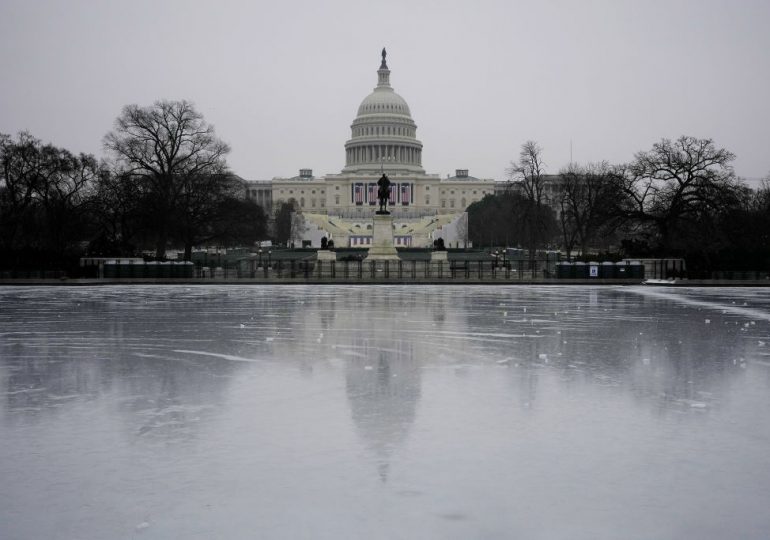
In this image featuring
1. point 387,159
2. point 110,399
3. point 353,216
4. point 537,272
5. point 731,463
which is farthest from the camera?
point 387,159

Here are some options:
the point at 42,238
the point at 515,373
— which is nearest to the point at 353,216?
the point at 42,238

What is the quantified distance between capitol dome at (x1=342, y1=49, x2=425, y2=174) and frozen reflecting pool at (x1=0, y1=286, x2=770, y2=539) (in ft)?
524

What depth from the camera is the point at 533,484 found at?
6699 mm

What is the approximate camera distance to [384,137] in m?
174

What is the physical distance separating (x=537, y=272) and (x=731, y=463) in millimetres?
44633

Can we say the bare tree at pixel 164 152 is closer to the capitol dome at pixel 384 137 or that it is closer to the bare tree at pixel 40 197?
the bare tree at pixel 40 197

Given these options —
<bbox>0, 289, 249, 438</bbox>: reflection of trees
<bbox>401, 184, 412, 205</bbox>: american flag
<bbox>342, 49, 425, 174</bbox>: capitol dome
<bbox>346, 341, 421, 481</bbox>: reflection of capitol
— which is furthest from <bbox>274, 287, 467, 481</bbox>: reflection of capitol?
<bbox>342, 49, 425, 174</bbox>: capitol dome

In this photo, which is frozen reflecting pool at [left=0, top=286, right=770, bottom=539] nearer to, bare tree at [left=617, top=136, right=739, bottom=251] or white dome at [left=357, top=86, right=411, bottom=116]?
bare tree at [left=617, top=136, right=739, bottom=251]

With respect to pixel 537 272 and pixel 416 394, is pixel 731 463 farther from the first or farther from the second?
pixel 537 272

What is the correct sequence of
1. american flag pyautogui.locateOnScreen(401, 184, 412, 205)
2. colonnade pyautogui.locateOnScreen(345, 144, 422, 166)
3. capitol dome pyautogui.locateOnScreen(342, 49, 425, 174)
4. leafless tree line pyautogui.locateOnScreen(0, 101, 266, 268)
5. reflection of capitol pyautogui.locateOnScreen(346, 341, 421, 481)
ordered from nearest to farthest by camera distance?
reflection of capitol pyautogui.locateOnScreen(346, 341, 421, 481)
leafless tree line pyautogui.locateOnScreen(0, 101, 266, 268)
capitol dome pyautogui.locateOnScreen(342, 49, 425, 174)
american flag pyautogui.locateOnScreen(401, 184, 412, 205)
colonnade pyautogui.locateOnScreen(345, 144, 422, 166)

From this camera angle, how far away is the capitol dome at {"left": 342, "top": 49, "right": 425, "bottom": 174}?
17462 centimetres

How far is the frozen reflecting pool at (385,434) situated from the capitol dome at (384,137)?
524 ft

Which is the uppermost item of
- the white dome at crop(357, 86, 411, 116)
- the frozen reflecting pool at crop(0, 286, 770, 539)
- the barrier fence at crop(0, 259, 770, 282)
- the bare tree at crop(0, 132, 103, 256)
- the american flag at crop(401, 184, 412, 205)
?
the white dome at crop(357, 86, 411, 116)

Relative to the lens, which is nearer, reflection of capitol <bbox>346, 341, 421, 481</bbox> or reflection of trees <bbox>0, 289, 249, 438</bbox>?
reflection of capitol <bbox>346, 341, 421, 481</bbox>
